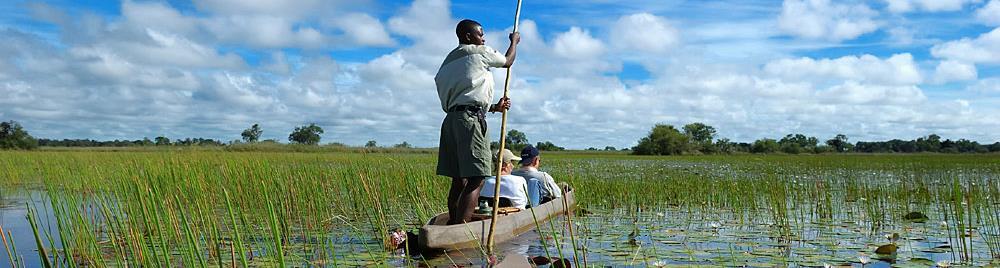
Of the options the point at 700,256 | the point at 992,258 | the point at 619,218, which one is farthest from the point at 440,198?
the point at 992,258

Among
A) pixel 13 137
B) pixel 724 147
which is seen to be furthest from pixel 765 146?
pixel 13 137

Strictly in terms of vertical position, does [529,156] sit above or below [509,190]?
above

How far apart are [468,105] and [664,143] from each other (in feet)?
175

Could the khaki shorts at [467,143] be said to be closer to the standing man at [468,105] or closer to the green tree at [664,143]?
the standing man at [468,105]

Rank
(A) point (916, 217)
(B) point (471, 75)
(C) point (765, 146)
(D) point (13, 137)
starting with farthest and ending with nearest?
(C) point (765, 146)
(D) point (13, 137)
(A) point (916, 217)
(B) point (471, 75)

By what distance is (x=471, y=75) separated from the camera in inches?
226

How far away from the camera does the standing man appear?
228 inches

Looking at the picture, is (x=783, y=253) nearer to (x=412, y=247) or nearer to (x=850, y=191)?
(x=412, y=247)

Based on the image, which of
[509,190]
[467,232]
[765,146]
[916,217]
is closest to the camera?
[467,232]

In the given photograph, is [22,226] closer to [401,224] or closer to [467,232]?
[401,224]

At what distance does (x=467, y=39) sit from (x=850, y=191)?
8345 millimetres

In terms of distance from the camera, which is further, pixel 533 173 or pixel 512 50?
pixel 533 173

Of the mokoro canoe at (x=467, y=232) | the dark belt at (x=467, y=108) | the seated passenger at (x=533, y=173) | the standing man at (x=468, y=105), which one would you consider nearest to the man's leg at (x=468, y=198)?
the standing man at (x=468, y=105)

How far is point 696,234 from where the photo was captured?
7172mm
